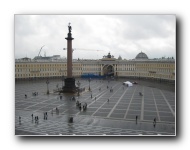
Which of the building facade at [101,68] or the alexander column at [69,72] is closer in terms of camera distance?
the alexander column at [69,72]

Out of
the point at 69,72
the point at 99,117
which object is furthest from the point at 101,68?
the point at 99,117

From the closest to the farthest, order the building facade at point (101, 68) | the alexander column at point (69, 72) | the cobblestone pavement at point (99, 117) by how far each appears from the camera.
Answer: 1. the cobblestone pavement at point (99, 117)
2. the alexander column at point (69, 72)
3. the building facade at point (101, 68)

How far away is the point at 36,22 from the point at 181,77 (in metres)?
7.52

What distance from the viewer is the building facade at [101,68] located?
123 feet

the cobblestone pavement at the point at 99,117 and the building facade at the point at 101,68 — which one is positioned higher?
the building facade at the point at 101,68

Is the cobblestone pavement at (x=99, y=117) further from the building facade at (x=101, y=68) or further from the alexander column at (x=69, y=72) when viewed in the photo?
the building facade at (x=101, y=68)

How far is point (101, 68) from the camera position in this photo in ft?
192

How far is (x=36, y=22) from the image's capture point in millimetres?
12867

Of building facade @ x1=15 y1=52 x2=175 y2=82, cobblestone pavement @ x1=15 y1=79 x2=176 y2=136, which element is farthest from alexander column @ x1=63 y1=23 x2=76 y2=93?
building facade @ x1=15 y1=52 x2=175 y2=82

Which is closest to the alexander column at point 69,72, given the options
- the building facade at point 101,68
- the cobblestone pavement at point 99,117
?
the cobblestone pavement at point 99,117

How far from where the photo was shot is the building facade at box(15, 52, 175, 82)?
3756cm

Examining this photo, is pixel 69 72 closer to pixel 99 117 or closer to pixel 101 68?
pixel 99 117

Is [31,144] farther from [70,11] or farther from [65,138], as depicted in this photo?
[70,11]
